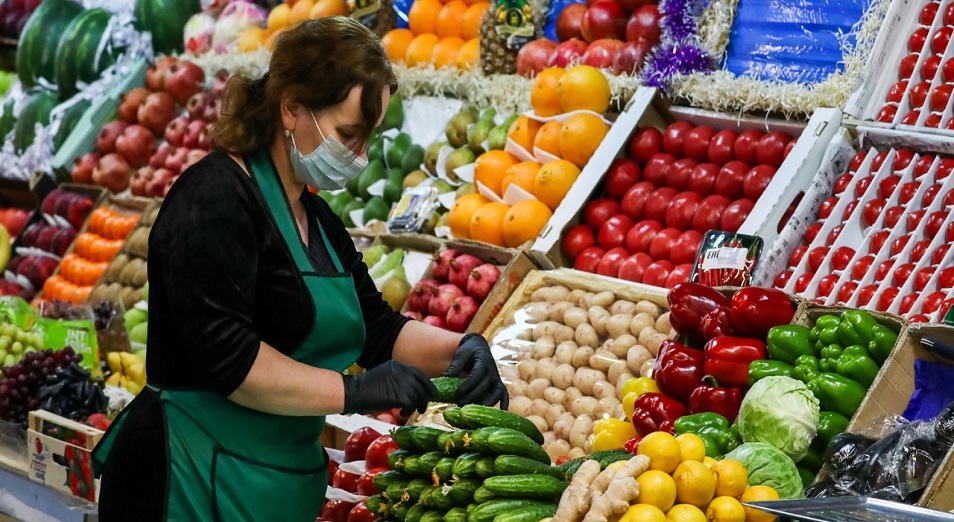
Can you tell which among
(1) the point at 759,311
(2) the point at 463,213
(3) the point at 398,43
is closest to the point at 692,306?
(1) the point at 759,311

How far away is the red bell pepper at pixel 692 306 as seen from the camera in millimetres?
3496

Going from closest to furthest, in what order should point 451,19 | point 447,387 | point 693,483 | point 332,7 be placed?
1. point 693,483
2. point 447,387
3. point 451,19
4. point 332,7

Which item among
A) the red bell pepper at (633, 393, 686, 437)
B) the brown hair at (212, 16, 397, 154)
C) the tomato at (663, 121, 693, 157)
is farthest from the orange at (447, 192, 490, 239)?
the brown hair at (212, 16, 397, 154)

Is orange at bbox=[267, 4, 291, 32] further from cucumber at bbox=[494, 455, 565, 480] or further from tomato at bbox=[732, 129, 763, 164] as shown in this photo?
cucumber at bbox=[494, 455, 565, 480]

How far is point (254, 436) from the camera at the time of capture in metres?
2.55

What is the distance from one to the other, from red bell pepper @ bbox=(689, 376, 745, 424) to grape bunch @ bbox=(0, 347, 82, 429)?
112 inches

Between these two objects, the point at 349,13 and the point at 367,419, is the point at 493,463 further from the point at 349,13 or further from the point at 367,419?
the point at 349,13

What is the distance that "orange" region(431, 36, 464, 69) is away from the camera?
5977 mm

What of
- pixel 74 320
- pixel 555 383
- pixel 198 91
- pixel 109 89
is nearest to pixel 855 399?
pixel 555 383

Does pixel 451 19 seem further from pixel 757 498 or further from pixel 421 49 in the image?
pixel 757 498

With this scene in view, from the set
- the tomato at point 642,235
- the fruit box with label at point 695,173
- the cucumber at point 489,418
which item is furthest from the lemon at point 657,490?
the tomato at point 642,235

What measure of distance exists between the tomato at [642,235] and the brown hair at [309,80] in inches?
82.5

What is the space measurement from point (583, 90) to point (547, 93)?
0.20 metres

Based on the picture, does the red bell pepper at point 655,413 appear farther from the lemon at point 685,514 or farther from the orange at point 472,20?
the orange at point 472,20
